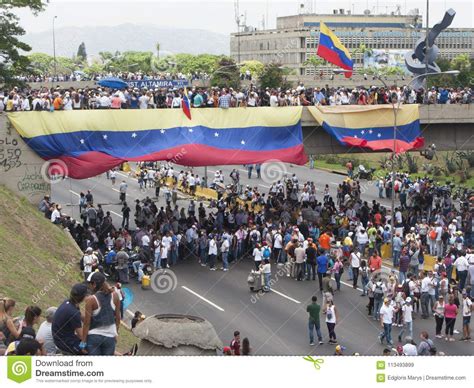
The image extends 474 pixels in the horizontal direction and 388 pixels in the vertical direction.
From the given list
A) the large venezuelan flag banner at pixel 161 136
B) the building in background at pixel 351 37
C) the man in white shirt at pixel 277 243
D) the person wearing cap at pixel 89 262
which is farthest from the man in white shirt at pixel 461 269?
the building in background at pixel 351 37

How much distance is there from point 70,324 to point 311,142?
28902 millimetres

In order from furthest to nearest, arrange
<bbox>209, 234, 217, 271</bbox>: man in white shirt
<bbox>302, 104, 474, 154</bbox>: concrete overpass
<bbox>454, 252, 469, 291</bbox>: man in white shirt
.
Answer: <bbox>302, 104, 474, 154</bbox>: concrete overpass
<bbox>209, 234, 217, 271</bbox>: man in white shirt
<bbox>454, 252, 469, 291</bbox>: man in white shirt

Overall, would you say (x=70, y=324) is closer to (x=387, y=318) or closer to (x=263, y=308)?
(x=387, y=318)

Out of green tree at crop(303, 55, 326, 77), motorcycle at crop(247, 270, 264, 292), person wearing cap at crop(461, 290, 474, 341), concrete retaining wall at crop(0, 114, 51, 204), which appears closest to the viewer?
person wearing cap at crop(461, 290, 474, 341)

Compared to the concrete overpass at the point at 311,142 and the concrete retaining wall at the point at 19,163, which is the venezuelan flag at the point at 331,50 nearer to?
the concrete overpass at the point at 311,142

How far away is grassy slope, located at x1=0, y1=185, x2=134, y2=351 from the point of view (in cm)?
2353

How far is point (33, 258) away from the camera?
28.4m

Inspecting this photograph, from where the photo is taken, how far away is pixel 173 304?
98.9 feet

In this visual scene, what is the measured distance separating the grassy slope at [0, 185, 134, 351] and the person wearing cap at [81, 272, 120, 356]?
7.06 meters

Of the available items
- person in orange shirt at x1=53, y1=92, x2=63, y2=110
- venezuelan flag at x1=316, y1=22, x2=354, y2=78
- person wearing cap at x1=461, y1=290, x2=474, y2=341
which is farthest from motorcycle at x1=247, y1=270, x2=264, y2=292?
venezuelan flag at x1=316, y1=22, x2=354, y2=78

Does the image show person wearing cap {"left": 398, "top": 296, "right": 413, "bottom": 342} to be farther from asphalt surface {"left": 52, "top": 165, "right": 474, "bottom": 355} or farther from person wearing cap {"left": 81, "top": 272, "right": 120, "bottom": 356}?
person wearing cap {"left": 81, "top": 272, "right": 120, "bottom": 356}

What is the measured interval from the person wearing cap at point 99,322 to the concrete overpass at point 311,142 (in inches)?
878

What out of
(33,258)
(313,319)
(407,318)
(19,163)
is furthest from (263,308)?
(19,163)
